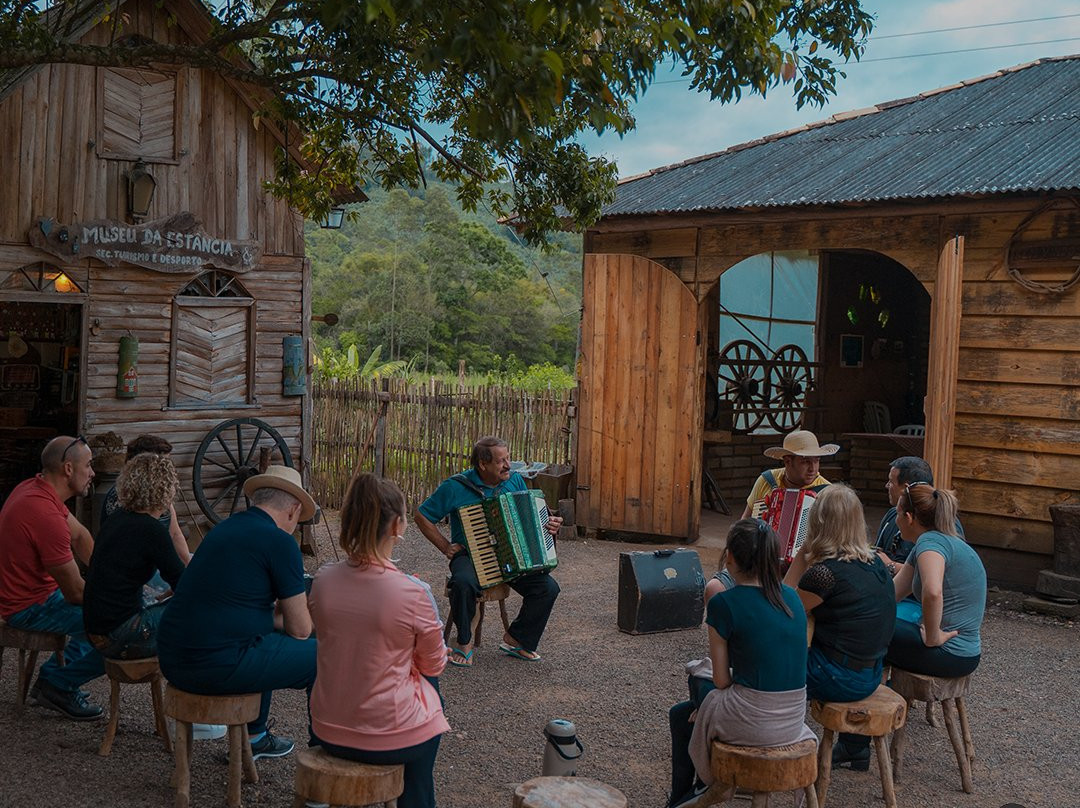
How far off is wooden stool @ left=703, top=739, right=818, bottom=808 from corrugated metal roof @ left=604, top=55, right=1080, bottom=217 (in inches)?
229

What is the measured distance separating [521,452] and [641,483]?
181cm

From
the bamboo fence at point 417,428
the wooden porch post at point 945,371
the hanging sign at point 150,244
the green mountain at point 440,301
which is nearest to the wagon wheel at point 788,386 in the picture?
the bamboo fence at point 417,428

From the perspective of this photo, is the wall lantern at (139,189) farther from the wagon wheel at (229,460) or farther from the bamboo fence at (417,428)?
the bamboo fence at (417,428)

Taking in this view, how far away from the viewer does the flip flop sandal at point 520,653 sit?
693cm

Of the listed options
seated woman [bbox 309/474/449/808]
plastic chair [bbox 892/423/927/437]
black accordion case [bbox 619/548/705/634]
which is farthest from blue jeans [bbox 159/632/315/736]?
plastic chair [bbox 892/423/927/437]

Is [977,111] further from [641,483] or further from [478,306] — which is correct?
[478,306]

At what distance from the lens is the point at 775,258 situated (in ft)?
46.0

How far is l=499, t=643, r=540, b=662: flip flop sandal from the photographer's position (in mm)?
6934

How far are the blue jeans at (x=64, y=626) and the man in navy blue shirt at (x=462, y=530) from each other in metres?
1.99

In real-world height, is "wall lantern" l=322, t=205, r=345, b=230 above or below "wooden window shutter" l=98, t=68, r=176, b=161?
below

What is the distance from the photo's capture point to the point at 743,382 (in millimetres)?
13789

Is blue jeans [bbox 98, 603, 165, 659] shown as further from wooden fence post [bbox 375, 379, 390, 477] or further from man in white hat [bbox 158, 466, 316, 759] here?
wooden fence post [bbox 375, 379, 390, 477]

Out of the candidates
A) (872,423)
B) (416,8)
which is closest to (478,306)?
(872,423)

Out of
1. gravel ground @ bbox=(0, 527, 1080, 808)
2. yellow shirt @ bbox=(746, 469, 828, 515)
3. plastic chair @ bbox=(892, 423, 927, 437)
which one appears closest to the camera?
gravel ground @ bbox=(0, 527, 1080, 808)
